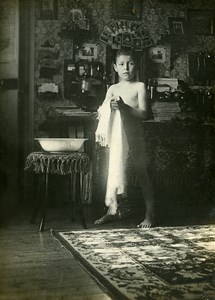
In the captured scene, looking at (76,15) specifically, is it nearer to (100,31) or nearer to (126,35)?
(100,31)

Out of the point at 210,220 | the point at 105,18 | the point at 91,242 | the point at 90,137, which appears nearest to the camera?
the point at 91,242

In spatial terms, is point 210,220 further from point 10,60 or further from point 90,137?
point 10,60

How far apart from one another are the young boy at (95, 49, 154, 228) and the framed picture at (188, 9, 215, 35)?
1262 millimetres

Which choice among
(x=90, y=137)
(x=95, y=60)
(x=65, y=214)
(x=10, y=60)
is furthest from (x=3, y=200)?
(x=95, y=60)

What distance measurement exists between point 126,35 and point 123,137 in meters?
1.42

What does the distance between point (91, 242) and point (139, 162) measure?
118 centimetres

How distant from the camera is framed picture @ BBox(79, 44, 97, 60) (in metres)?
4.77

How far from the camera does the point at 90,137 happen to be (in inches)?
176

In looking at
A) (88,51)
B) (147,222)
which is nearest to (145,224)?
(147,222)

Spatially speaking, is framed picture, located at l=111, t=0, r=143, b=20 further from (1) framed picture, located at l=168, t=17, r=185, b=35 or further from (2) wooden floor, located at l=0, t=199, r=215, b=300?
(2) wooden floor, located at l=0, t=199, r=215, b=300

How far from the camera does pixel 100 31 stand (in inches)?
189

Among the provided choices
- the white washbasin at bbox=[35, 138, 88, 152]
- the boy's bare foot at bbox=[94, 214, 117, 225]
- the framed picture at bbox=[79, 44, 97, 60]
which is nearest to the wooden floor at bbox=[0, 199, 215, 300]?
the boy's bare foot at bbox=[94, 214, 117, 225]

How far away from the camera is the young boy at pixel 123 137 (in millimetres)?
4035

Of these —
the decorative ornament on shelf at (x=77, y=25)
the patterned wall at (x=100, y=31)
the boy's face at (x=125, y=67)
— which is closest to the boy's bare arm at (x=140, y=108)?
the boy's face at (x=125, y=67)
